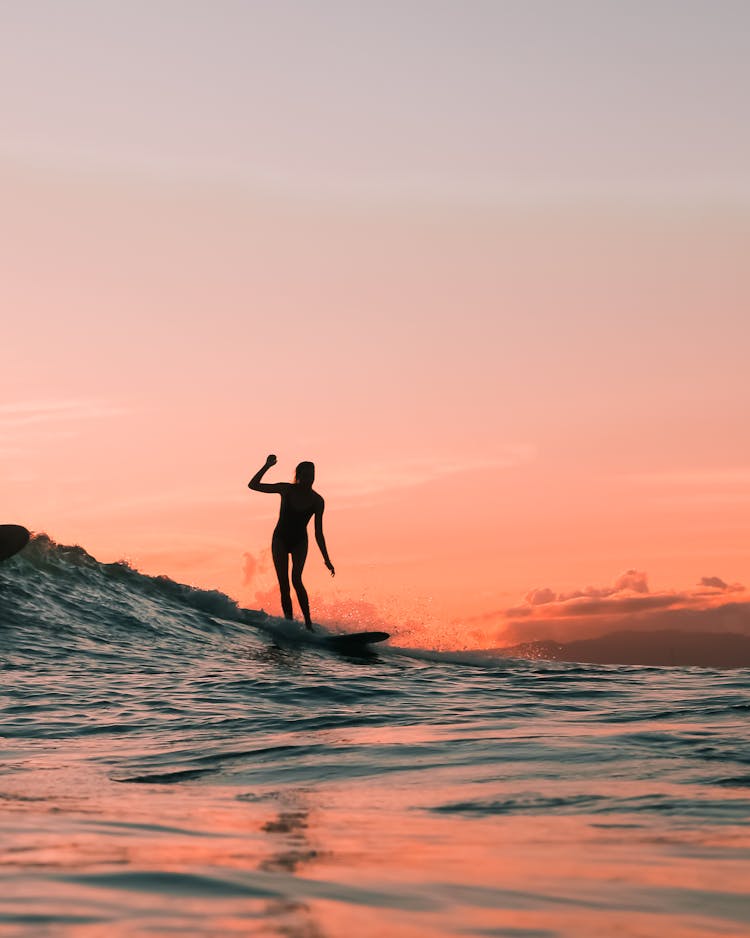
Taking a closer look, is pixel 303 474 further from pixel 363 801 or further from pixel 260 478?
pixel 363 801

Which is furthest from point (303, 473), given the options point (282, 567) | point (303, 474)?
point (282, 567)

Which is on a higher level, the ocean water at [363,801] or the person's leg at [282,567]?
the person's leg at [282,567]

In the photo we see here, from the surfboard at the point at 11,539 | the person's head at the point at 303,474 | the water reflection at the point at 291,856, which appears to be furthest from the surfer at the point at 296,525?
the water reflection at the point at 291,856

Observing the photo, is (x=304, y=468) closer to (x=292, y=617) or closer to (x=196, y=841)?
(x=292, y=617)

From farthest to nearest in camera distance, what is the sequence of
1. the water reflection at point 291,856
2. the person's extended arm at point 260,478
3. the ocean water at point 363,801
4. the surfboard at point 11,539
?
1. the surfboard at point 11,539
2. the person's extended arm at point 260,478
3. the ocean water at point 363,801
4. the water reflection at point 291,856

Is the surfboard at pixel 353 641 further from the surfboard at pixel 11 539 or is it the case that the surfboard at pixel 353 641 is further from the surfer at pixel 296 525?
the surfboard at pixel 11 539

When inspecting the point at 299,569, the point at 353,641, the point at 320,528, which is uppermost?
the point at 320,528

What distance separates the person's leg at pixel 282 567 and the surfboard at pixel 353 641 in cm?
101

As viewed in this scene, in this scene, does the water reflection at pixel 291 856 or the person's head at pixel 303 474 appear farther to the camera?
the person's head at pixel 303 474

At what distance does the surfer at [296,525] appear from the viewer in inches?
626

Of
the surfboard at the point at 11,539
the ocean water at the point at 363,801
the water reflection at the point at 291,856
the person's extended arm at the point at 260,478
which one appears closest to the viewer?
the water reflection at the point at 291,856

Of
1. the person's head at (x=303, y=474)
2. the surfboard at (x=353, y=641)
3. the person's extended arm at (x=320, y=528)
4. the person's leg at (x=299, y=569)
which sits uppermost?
the person's head at (x=303, y=474)

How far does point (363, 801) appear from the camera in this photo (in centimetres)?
538

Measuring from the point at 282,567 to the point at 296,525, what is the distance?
0.70 m
